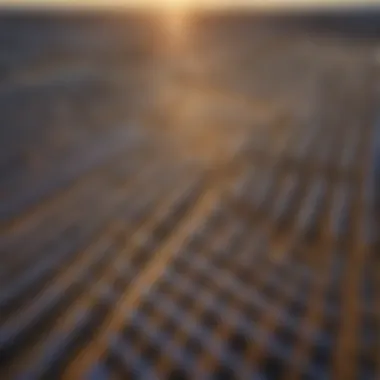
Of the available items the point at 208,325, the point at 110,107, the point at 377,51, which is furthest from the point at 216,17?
the point at 208,325

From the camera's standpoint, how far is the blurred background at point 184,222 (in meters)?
0.30

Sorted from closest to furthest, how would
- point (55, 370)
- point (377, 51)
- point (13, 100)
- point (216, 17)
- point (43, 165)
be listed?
1. point (55, 370)
2. point (43, 165)
3. point (13, 100)
4. point (377, 51)
5. point (216, 17)

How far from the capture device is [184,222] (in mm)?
421

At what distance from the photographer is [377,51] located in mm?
1115

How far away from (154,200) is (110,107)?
Result: 24 centimetres

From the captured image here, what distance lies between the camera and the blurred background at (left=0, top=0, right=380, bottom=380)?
30 centimetres

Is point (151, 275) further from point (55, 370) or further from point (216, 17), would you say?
point (216, 17)

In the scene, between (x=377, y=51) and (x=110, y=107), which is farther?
(x=377, y=51)

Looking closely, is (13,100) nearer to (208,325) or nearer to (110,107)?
(110,107)

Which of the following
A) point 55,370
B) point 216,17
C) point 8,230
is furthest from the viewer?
point 216,17

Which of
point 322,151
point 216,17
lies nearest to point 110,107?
point 322,151

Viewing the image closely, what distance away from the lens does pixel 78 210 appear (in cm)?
42

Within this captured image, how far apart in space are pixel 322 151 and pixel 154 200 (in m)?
0.20

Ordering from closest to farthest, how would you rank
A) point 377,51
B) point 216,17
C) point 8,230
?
Answer: 1. point 8,230
2. point 377,51
3. point 216,17
